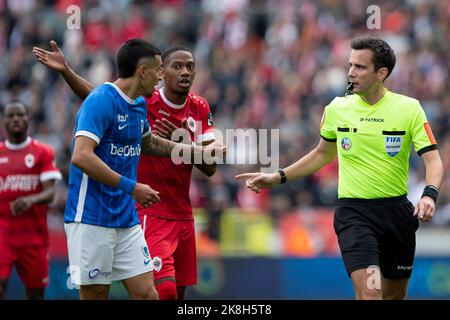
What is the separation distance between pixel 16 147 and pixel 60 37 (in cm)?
1124

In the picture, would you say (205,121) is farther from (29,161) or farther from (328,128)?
(29,161)

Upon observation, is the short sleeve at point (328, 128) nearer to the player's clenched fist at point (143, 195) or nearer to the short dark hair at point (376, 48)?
the short dark hair at point (376, 48)

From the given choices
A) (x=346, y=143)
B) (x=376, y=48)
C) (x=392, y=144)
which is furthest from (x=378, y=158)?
(x=376, y=48)

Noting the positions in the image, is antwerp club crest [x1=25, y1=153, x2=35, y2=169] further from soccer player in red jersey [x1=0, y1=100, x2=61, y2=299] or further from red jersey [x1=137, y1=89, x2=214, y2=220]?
red jersey [x1=137, y1=89, x2=214, y2=220]

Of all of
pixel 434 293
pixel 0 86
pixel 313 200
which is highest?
pixel 0 86

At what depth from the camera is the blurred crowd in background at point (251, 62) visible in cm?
1836

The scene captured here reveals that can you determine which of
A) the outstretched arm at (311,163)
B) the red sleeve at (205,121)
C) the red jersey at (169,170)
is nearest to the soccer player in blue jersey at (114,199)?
the red jersey at (169,170)

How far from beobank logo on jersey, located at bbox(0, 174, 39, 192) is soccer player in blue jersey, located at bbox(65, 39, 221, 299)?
3.65 meters

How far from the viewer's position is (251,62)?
22.0 meters

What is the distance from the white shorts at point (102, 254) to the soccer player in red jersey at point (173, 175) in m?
0.95

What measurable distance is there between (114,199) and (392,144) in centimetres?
255

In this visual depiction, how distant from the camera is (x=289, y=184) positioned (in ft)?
59.4
